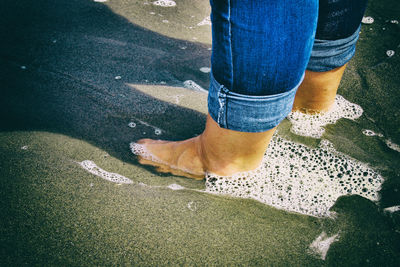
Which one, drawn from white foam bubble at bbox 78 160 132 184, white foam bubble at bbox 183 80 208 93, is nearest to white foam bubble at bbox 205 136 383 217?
white foam bubble at bbox 78 160 132 184

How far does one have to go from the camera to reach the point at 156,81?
1659 mm

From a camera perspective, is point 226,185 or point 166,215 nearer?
point 166,215

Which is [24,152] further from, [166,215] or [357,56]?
[357,56]

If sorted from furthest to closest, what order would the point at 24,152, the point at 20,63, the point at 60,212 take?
1. the point at 20,63
2. the point at 24,152
3. the point at 60,212

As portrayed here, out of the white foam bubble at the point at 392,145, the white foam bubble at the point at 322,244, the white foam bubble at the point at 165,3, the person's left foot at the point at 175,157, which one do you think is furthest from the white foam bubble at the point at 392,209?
the white foam bubble at the point at 165,3

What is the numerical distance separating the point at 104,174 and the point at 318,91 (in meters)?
1.14

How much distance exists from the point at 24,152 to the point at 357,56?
81.4 inches

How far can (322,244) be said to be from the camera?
3.28ft

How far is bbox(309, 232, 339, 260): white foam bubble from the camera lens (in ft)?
3.19

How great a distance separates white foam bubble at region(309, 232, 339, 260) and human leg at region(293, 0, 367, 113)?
739mm

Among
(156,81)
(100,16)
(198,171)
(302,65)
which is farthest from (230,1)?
(100,16)

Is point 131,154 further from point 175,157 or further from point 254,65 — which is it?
point 254,65

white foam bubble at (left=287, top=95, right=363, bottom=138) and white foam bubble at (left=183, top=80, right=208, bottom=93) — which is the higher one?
white foam bubble at (left=183, top=80, right=208, bottom=93)

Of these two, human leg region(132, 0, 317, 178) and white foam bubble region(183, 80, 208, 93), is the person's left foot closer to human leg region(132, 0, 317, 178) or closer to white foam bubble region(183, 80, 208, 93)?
human leg region(132, 0, 317, 178)
